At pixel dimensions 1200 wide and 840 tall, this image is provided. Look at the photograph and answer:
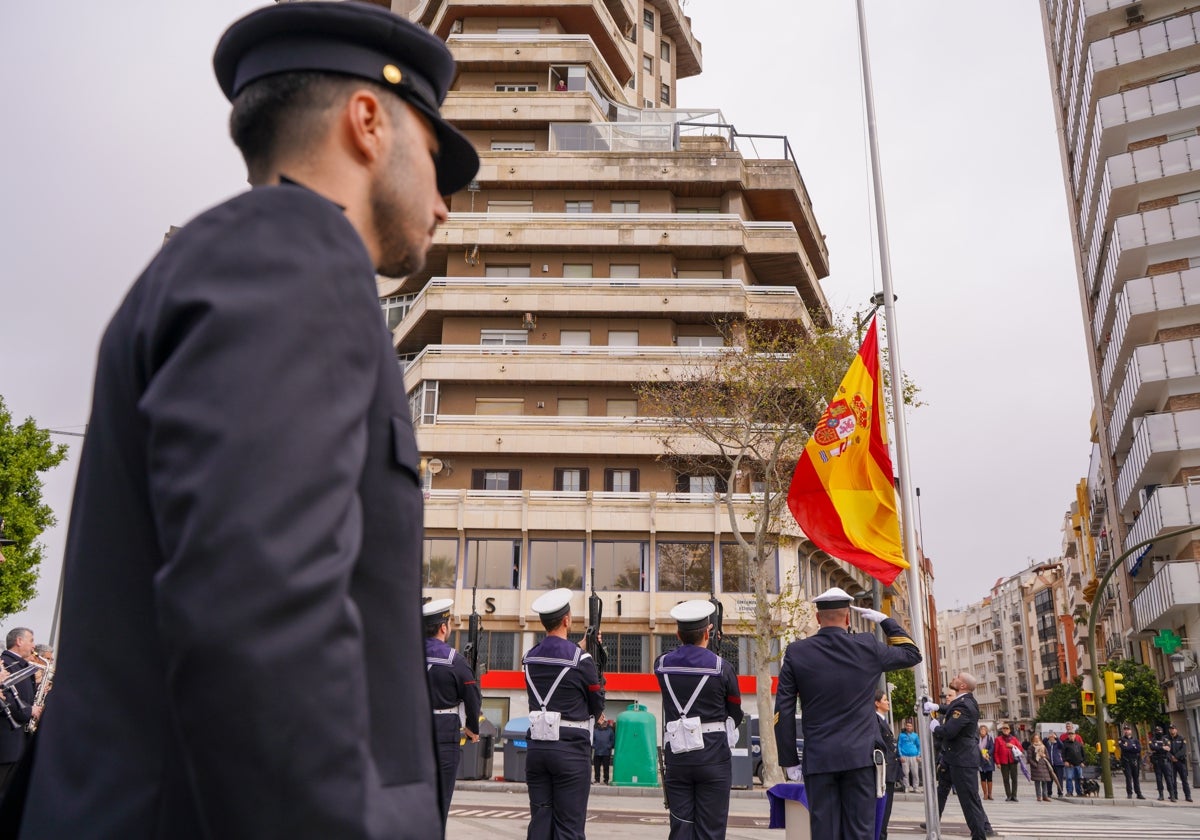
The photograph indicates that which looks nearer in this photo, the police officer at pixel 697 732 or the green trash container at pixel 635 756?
the police officer at pixel 697 732

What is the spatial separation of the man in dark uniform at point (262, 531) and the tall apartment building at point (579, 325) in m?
Result: 37.5

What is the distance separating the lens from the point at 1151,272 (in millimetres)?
40844

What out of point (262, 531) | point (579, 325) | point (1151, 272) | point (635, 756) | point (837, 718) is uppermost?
point (579, 325)

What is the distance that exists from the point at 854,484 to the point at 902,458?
1.03m

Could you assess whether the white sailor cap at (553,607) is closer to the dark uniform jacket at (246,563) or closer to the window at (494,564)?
the dark uniform jacket at (246,563)

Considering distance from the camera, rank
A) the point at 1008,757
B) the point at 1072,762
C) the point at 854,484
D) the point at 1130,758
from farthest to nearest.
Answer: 1. the point at 1072,762
2. the point at 1130,758
3. the point at 1008,757
4. the point at 854,484

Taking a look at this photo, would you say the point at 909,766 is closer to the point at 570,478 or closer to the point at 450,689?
the point at 570,478

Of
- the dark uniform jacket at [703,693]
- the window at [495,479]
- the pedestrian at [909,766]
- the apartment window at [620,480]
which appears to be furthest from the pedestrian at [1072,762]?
the dark uniform jacket at [703,693]

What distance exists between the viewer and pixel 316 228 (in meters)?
1.31

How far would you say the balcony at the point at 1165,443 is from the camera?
37469mm

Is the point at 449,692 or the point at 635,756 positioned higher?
the point at 449,692

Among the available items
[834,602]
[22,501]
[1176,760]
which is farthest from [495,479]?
[834,602]

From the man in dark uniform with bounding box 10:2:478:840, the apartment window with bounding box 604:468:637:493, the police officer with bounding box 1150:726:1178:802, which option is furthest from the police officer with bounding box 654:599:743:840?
the apartment window with bounding box 604:468:637:493

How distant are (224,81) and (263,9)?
0.17m
